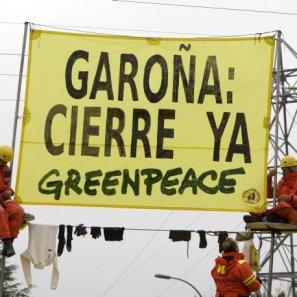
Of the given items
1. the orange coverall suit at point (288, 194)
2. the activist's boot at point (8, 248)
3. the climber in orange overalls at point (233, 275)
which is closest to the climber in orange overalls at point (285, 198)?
the orange coverall suit at point (288, 194)

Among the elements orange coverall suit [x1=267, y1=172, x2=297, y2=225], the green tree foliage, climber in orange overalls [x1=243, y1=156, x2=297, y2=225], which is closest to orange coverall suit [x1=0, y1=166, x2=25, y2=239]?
climber in orange overalls [x1=243, y1=156, x2=297, y2=225]

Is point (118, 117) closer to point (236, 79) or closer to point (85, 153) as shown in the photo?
point (85, 153)

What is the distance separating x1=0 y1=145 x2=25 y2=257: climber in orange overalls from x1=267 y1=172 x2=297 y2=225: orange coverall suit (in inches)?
142

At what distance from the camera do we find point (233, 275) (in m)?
9.97

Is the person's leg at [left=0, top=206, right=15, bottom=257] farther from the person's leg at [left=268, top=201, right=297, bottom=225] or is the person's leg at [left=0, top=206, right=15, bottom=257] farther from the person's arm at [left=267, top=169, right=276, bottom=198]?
the person's arm at [left=267, top=169, right=276, bottom=198]

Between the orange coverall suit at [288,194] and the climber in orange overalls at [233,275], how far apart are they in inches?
66.5

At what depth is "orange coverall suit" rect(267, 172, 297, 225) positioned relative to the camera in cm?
1157

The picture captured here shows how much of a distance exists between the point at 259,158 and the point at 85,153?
256cm

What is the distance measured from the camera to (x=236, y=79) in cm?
1205

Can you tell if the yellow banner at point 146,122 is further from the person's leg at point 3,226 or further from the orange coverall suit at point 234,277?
the orange coverall suit at point 234,277

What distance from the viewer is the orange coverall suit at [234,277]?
32.5ft

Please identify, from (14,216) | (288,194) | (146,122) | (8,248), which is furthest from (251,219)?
(8,248)

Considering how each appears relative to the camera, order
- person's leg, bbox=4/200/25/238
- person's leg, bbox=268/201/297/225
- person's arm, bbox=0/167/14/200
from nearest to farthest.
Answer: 1. person's leg, bbox=4/200/25/238
2. person's arm, bbox=0/167/14/200
3. person's leg, bbox=268/201/297/225

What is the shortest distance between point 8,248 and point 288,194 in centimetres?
414
